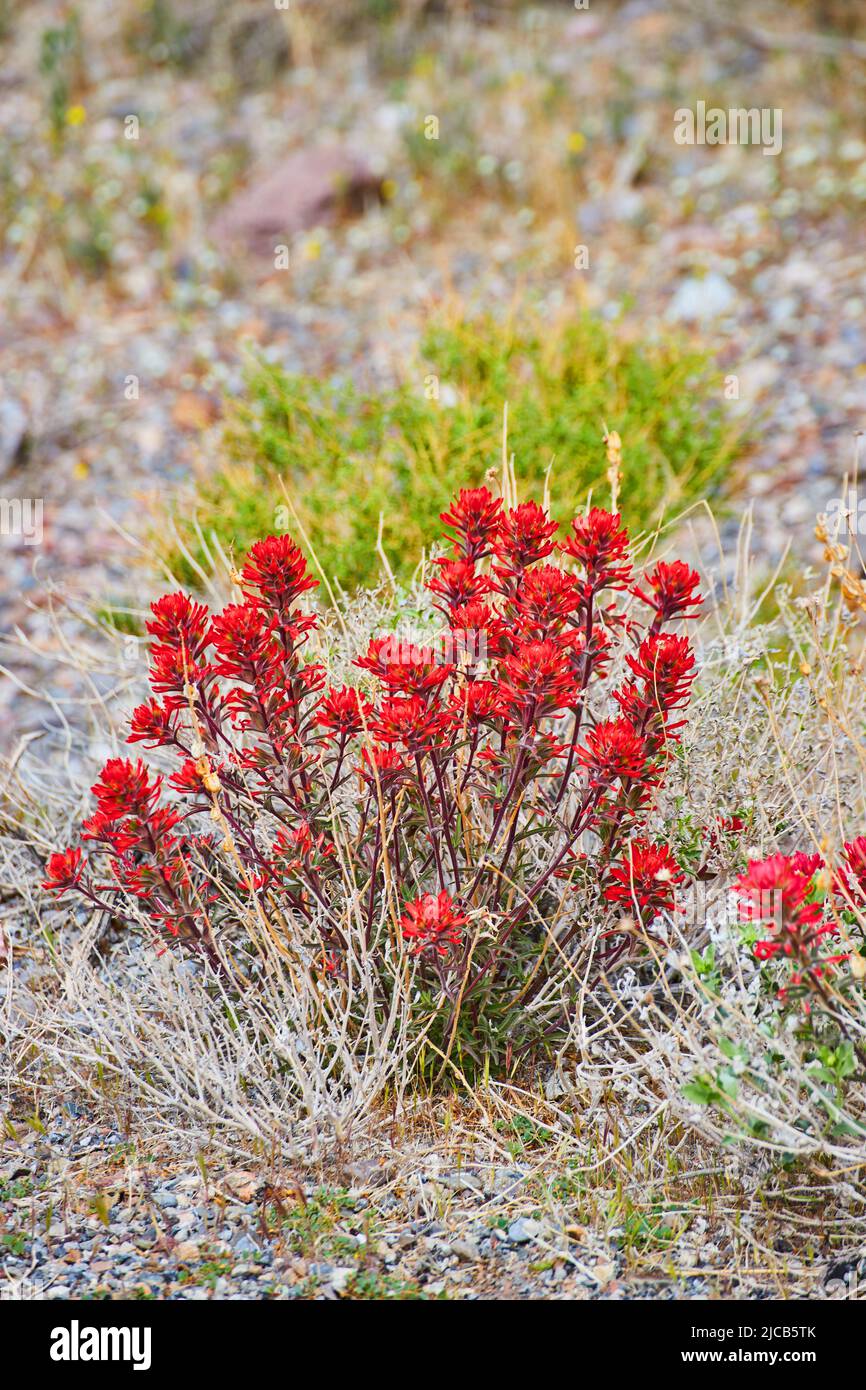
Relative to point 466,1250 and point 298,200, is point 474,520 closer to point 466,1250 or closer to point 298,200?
point 466,1250

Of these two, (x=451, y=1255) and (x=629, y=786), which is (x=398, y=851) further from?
(x=451, y=1255)

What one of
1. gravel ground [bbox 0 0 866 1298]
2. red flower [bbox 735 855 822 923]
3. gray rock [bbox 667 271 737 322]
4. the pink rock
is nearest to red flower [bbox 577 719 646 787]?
red flower [bbox 735 855 822 923]

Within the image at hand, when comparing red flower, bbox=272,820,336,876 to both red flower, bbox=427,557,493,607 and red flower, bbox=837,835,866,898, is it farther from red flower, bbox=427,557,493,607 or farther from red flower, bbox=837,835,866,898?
red flower, bbox=837,835,866,898

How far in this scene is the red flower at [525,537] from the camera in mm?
2164

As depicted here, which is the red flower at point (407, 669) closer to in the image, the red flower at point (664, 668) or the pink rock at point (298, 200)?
the red flower at point (664, 668)

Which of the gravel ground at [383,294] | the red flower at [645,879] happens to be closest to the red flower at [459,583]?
the red flower at [645,879]

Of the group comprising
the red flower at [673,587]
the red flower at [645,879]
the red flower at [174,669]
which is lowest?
the red flower at [645,879]

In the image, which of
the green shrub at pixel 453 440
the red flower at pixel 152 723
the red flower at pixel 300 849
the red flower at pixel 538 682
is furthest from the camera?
the green shrub at pixel 453 440

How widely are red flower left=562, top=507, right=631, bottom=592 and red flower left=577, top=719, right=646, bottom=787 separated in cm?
24

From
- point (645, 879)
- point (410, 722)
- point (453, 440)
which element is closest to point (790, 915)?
point (645, 879)

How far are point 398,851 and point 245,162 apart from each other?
20.4 feet

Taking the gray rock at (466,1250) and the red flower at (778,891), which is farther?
the gray rock at (466,1250)

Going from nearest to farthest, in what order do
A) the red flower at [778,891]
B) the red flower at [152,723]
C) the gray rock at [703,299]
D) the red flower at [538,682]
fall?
1. the red flower at [778,891]
2. the red flower at [538,682]
3. the red flower at [152,723]
4. the gray rock at [703,299]

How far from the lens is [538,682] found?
2.05m
